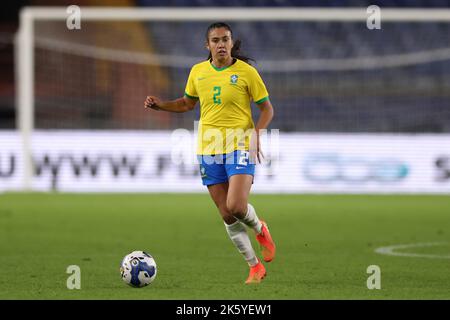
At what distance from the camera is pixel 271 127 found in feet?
81.0

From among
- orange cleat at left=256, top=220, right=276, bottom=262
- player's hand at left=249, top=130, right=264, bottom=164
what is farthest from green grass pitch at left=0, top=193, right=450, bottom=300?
player's hand at left=249, top=130, right=264, bottom=164

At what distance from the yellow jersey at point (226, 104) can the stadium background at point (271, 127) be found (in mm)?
4911

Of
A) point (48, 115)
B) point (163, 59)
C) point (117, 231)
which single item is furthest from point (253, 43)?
point (117, 231)

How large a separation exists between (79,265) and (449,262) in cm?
366

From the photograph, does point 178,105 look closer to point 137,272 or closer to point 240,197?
point 240,197

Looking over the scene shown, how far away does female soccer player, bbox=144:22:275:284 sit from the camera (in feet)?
28.6

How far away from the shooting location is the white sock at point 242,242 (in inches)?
349

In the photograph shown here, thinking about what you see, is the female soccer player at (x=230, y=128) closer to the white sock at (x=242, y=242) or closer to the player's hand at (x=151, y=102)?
the white sock at (x=242, y=242)

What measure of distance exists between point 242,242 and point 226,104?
47.0 inches

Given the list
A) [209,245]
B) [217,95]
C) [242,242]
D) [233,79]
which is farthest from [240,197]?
[209,245]

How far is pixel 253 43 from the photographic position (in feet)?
85.8

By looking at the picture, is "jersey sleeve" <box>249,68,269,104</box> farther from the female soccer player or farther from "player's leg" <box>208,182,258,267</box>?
"player's leg" <box>208,182,258,267</box>
